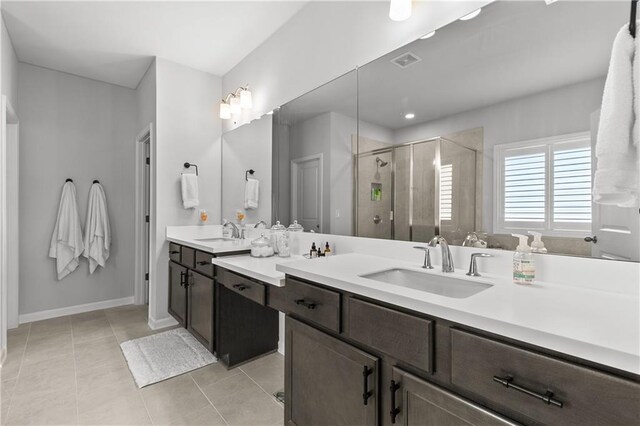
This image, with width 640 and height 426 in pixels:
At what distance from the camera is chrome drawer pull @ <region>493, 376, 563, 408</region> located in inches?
25.4

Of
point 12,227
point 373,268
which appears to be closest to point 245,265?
point 373,268

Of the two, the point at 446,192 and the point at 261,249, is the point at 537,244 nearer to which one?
the point at 446,192

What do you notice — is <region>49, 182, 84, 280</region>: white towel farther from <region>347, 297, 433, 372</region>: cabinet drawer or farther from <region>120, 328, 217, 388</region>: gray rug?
<region>347, 297, 433, 372</region>: cabinet drawer

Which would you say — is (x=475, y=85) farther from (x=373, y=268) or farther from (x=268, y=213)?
(x=268, y=213)

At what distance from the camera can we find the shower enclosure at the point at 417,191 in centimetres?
136

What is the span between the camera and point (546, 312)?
769mm

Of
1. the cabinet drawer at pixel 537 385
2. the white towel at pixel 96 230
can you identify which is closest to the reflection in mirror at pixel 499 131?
the cabinet drawer at pixel 537 385

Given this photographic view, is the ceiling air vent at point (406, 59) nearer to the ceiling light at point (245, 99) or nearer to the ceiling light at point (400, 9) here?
the ceiling light at point (400, 9)

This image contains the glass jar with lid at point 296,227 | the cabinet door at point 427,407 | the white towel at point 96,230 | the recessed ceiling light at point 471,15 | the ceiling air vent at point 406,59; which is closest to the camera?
the cabinet door at point 427,407

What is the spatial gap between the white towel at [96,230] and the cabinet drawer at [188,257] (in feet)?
4.84

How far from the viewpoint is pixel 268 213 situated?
2588 millimetres

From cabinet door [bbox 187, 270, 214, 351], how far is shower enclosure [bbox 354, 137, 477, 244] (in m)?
1.18

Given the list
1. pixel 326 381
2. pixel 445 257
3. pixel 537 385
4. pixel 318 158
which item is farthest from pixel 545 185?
pixel 318 158

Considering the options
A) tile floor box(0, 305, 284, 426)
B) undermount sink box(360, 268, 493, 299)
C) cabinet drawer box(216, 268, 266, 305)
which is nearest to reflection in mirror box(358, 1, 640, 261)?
undermount sink box(360, 268, 493, 299)
